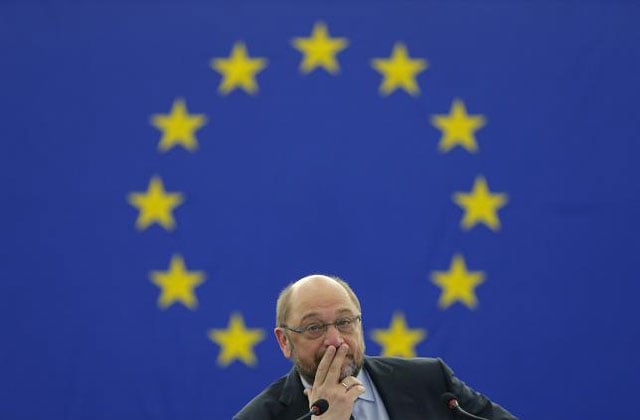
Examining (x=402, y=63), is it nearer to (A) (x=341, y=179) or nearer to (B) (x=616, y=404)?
(A) (x=341, y=179)

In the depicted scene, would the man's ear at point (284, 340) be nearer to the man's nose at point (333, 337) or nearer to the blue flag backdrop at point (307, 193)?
the man's nose at point (333, 337)

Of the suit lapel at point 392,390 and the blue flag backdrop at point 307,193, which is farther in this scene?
the blue flag backdrop at point 307,193

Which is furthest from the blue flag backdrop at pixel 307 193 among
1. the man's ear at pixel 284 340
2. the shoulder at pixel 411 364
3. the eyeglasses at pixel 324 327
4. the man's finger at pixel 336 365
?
the man's finger at pixel 336 365

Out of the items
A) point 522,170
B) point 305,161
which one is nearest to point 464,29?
point 522,170

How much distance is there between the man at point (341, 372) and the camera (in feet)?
6.64

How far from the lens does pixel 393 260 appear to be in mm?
3492

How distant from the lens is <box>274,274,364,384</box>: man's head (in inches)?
81.0

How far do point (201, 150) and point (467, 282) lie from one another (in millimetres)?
1180

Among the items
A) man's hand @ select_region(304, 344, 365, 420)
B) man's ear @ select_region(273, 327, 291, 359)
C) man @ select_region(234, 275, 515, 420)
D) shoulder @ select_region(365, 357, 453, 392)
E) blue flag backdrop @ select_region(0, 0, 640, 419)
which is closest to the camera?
man's hand @ select_region(304, 344, 365, 420)

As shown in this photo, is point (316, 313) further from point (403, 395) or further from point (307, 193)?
point (307, 193)

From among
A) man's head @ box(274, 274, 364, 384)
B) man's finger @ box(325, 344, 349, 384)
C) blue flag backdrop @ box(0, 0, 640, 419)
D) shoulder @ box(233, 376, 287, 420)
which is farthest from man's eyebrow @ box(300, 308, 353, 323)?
blue flag backdrop @ box(0, 0, 640, 419)

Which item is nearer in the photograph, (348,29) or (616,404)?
(616,404)

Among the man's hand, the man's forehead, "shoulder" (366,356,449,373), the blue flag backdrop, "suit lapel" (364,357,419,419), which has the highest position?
the blue flag backdrop

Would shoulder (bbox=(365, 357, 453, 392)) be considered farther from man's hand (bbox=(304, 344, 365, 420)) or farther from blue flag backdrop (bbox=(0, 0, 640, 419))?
blue flag backdrop (bbox=(0, 0, 640, 419))
